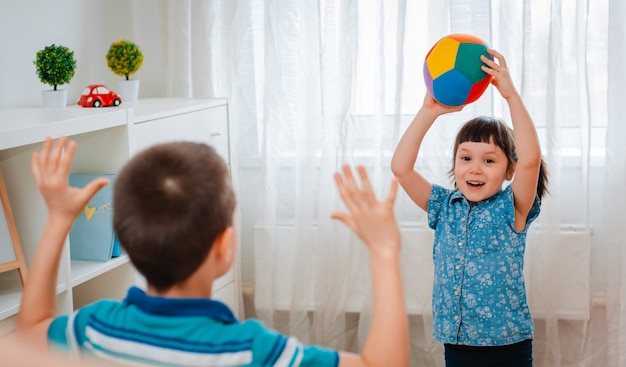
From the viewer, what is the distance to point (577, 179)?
2.74 m

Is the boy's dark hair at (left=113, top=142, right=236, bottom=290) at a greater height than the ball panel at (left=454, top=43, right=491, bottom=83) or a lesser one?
lesser

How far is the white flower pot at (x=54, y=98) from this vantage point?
2359mm

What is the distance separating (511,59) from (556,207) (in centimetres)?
51

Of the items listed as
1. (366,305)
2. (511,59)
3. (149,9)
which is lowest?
(366,305)

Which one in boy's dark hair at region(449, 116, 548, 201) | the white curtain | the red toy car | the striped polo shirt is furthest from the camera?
the white curtain

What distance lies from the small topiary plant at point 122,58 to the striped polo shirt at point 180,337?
5.76 ft

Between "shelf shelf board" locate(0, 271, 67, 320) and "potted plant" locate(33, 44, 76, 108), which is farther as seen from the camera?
"potted plant" locate(33, 44, 76, 108)

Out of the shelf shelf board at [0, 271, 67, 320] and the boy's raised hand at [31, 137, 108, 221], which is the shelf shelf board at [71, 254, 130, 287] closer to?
the shelf shelf board at [0, 271, 67, 320]

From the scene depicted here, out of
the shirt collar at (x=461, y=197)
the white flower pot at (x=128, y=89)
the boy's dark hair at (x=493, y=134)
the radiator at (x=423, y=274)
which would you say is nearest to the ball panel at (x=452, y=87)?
the boy's dark hair at (x=493, y=134)

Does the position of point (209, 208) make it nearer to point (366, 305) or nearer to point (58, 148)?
point (58, 148)

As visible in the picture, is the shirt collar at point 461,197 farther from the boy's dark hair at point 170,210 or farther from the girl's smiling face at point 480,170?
the boy's dark hair at point 170,210

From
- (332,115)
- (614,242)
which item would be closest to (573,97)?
(614,242)

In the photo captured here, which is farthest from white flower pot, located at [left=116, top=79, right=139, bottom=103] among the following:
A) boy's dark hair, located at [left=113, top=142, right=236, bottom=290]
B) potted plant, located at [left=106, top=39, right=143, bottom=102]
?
boy's dark hair, located at [left=113, top=142, right=236, bottom=290]

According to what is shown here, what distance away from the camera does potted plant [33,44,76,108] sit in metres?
2.34
